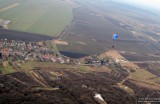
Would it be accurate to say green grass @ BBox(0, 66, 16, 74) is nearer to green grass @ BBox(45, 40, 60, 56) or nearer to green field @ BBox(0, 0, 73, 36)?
green grass @ BBox(45, 40, 60, 56)

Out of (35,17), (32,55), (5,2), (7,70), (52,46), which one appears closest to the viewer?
(7,70)

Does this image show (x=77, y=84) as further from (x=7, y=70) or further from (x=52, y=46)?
(x=52, y=46)

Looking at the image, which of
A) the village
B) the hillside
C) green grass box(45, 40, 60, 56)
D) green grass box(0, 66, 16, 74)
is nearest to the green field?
green grass box(45, 40, 60, 56)

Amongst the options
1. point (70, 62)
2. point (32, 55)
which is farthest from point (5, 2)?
point (70, 62)

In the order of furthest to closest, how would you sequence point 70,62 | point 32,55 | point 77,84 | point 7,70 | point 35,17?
point 35,17 → point 70,62 → point 32,55 → point 7,70 → point 77,84

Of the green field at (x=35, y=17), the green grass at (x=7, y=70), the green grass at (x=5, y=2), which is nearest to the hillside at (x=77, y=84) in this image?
the green grass at (x=7, y=70)

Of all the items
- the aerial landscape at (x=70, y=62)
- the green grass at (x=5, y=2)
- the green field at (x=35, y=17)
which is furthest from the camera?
the green grass at (x=5, y=2)

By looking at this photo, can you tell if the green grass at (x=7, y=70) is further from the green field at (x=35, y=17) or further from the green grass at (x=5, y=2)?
the green grass at (x=5, y=2)
